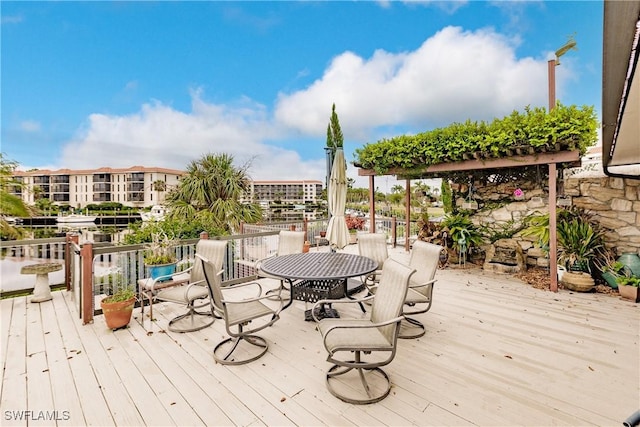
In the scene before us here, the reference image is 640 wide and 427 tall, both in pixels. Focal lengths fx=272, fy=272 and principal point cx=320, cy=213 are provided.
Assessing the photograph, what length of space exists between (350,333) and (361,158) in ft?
18.6

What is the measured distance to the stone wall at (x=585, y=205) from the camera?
493 centimetres

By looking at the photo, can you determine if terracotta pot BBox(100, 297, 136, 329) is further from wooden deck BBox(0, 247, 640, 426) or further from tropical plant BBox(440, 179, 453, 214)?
tropical plant BBox(440, 179, 453, 214)

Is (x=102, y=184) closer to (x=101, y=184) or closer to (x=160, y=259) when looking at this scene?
(x=101, y=184)

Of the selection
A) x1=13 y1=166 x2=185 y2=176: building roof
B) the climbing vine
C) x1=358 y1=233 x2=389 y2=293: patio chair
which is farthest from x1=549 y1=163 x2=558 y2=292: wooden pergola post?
x1=13 y1=166 x2=185 y2=176: building roof

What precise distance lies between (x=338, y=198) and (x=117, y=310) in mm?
3882

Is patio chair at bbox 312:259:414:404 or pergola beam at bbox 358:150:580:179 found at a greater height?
pergola beam at bbox 358:150:580:179

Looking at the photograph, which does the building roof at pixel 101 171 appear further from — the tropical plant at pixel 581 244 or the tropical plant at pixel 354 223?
the tropical plant at pixel 581 244

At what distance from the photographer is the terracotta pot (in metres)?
3.42

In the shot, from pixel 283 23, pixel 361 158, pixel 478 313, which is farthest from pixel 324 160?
pixel 283 23

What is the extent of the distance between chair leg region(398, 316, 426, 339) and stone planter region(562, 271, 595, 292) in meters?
3.40

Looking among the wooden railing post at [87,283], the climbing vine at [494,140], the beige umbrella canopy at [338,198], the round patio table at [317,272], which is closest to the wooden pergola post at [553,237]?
the climbing vine at [494,140]

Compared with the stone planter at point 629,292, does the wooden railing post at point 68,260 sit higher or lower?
higher

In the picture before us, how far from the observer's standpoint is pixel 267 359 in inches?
111

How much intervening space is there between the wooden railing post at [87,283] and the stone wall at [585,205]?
799 centimetres
